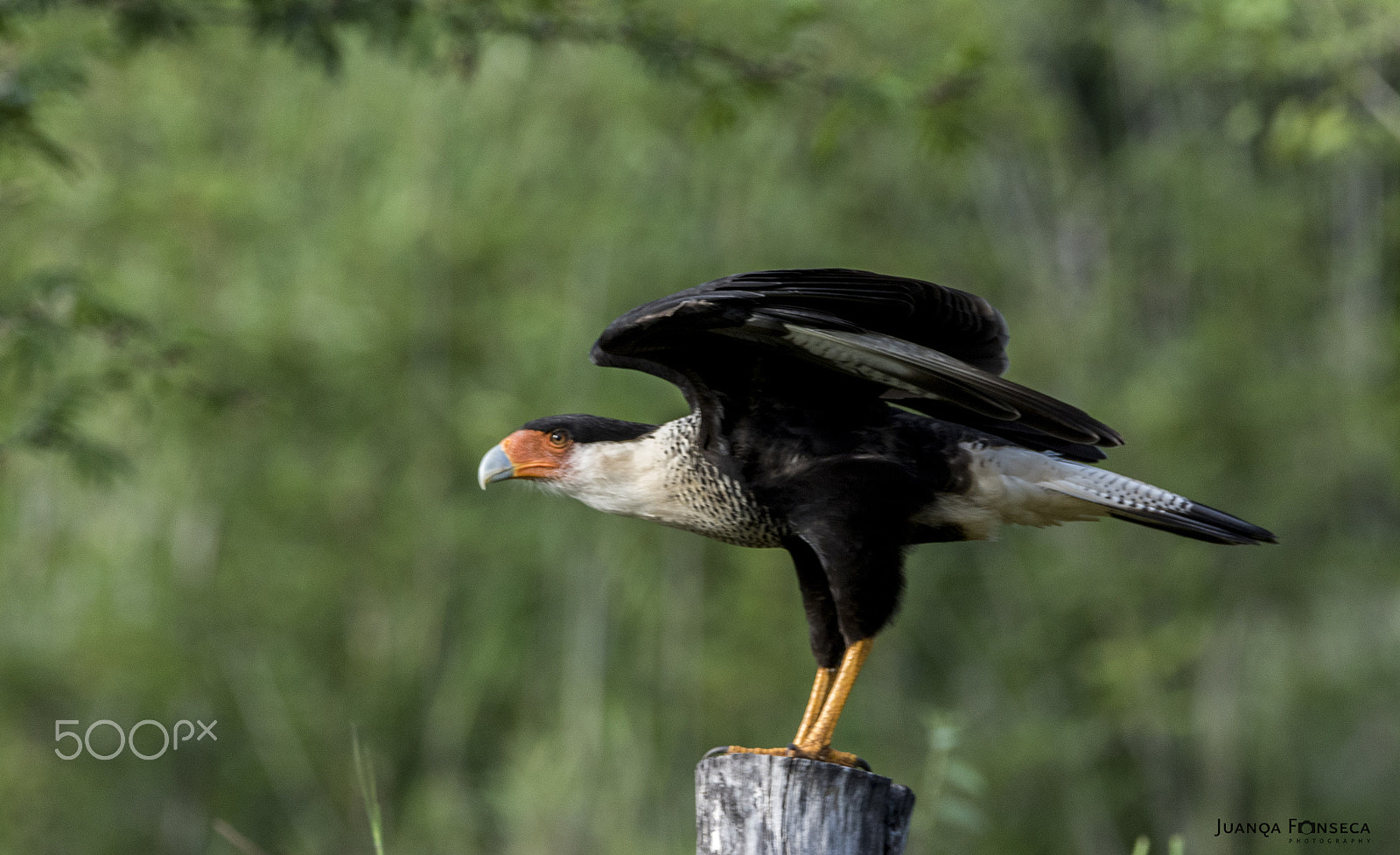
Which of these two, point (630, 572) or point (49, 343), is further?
point (630, 572)

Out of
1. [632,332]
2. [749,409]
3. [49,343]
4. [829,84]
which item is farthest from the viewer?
[829,84]

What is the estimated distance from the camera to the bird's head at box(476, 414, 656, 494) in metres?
3.31

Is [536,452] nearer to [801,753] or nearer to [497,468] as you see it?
[497,468]

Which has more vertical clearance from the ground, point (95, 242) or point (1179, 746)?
point (95, 242)

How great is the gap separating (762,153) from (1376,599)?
5456mm

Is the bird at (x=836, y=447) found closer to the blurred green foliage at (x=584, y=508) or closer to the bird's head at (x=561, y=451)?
the bird's head at (x=561, y=451)

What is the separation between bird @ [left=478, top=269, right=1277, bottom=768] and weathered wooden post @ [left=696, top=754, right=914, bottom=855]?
0.49ft

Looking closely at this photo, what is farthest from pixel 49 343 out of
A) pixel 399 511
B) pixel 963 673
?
pixel 963 673

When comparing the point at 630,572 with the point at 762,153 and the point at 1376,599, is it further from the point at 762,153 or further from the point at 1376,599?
the point at 1376,599

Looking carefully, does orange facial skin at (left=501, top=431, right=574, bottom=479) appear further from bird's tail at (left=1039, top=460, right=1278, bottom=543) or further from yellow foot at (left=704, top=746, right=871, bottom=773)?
bird's tail at (left=1039, top=460, right=1278, bottom=543)

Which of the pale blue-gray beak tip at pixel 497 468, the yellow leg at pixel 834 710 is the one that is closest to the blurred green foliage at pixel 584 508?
the pale blue-gray beak tip at pixel 497 468

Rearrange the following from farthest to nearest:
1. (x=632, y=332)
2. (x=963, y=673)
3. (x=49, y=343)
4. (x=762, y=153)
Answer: (x=963, y=673) < (x=762, y=153) < (x=49, y=343) < (x=632, y=332)

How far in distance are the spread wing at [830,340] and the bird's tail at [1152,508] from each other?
0.32 metres

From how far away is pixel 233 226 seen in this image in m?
9.45
